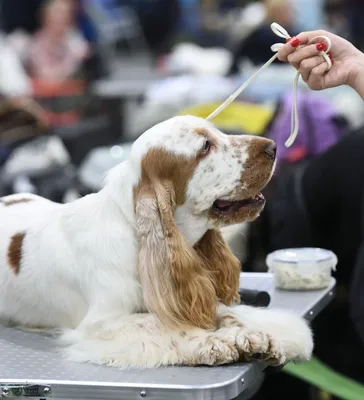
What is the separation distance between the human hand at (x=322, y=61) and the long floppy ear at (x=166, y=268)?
1.80 feet

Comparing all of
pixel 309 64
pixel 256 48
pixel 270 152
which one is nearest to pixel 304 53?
pixel 309 64

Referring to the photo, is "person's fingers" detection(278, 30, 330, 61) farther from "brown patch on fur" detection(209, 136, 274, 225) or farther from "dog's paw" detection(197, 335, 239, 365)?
"dog's paw" detection(197, 335, 239, 365)

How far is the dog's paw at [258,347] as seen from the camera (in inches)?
86.5

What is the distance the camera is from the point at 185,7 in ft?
47.4

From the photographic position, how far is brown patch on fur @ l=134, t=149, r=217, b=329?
2285 mm

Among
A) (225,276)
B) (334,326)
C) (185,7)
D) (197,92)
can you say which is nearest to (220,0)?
(185,7)

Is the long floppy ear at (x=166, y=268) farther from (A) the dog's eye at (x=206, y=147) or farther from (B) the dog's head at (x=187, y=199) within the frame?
(A) the dog's eye at (x=206, y=147)

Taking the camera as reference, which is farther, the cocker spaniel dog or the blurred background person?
the blurred background person

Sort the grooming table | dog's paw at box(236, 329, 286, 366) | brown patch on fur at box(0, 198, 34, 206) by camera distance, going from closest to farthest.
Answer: the grooming table, dog's paw at box(236, 329, 286, 366), brown patch on fur at box(0, 198, 34, 206)

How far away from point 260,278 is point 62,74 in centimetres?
613

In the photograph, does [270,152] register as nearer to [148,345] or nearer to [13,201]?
[148,345]

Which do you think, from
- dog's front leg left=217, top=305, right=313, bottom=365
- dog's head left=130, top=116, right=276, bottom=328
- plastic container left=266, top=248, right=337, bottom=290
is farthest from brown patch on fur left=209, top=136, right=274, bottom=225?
plastic container left=266, top=248, right=337, bottom=290

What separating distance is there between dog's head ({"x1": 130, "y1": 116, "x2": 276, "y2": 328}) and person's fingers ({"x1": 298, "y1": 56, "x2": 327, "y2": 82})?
0.28 m

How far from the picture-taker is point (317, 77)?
2621 millimetres
